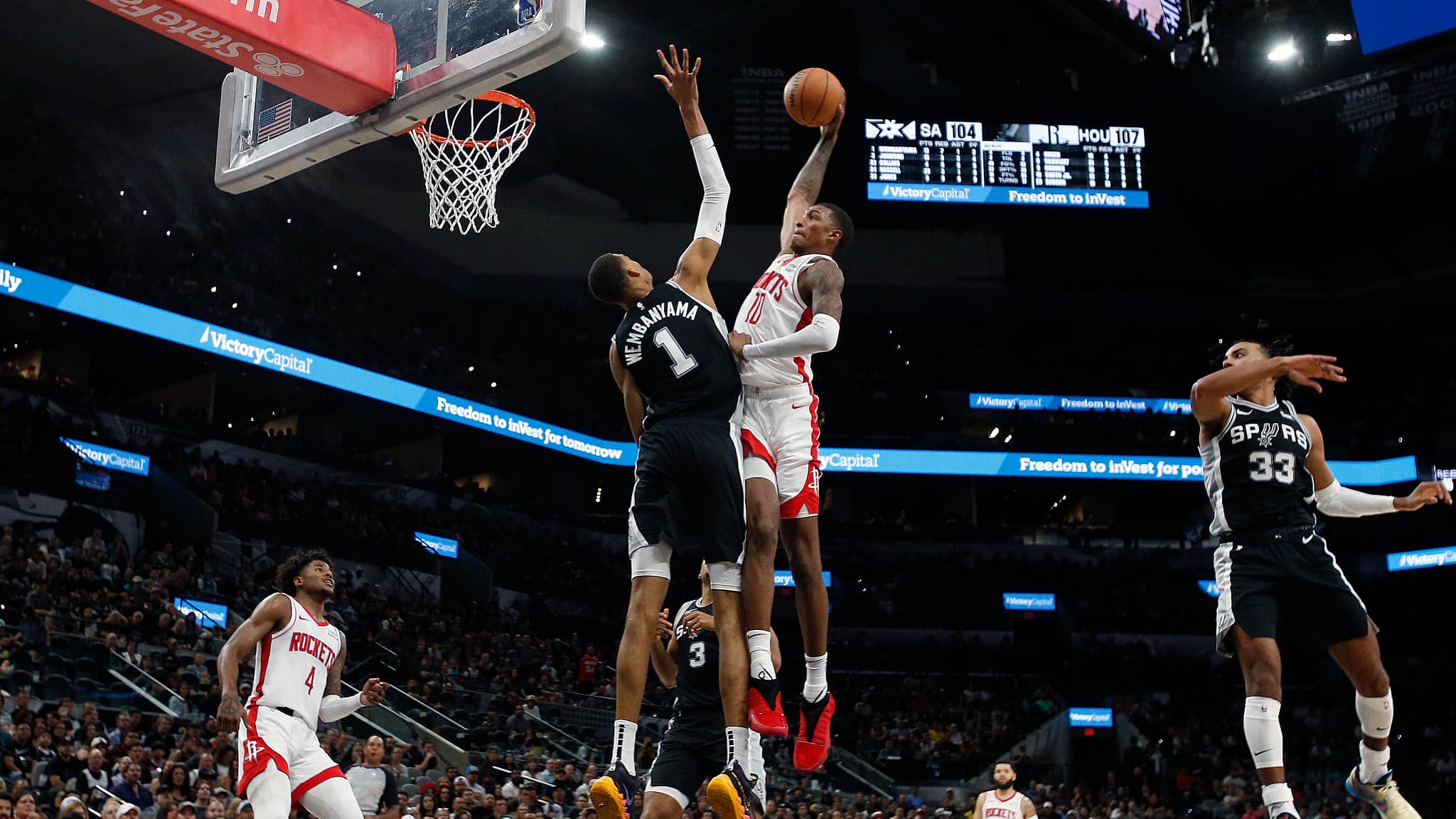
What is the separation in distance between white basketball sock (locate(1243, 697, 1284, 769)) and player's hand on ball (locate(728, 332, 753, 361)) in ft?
9.18

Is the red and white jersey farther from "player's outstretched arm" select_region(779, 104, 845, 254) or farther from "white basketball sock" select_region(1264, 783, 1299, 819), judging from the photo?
→ "player's outstretched arm" select_region(779, 104, 845, 254)

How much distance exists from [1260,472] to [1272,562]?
442 millimetres

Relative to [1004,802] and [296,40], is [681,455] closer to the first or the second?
[296,40]

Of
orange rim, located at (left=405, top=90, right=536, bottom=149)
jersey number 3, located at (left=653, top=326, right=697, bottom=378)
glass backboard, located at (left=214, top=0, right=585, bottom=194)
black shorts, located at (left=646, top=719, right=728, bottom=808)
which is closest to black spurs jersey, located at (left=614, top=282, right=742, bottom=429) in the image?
jersey number 3, located at (left=653, top=326, right=697, bottom=378)

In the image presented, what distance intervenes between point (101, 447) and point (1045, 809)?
16.5 meters

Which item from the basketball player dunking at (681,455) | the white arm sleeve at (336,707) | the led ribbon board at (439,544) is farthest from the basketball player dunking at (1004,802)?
the led ribbon board at (439,544)

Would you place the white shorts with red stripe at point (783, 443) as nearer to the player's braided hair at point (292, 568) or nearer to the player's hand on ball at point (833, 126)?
the player's hand on ball at point (833, 126)

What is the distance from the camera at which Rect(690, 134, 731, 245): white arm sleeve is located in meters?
6.05

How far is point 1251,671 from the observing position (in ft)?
19.7

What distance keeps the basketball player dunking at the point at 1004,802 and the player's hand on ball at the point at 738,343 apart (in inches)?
216

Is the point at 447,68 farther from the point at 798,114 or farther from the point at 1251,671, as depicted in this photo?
the point at 1251,671

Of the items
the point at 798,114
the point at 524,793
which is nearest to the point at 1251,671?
the point at 798,114

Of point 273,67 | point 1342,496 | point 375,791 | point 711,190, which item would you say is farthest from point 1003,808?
point 273,67

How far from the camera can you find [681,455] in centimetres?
565
